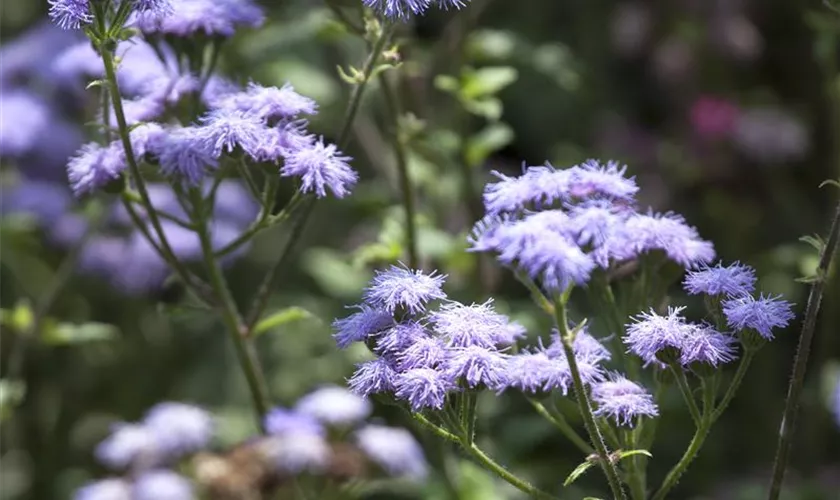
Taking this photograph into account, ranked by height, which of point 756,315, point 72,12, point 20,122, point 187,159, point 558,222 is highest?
point 20,122

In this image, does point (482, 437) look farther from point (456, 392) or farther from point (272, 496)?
point (456, 392)

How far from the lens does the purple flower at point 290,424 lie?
3.03 metres

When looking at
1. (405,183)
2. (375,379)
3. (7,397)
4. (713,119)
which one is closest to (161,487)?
(7,397)

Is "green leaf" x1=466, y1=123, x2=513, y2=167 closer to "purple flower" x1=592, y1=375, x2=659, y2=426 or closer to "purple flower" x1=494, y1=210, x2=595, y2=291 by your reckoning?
"purple flower" x1=592, y1=375, x2=659, y2=426

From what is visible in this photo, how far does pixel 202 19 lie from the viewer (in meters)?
2.77

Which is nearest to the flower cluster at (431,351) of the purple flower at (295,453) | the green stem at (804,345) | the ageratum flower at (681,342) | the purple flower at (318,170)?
the ageratum flower at (681,342)

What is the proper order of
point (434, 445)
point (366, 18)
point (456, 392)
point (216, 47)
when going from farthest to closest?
1. point (434, 445)
2. point (216, 47)
3. point (366, 18)
4. point (456, 392)

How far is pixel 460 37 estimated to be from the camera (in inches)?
154

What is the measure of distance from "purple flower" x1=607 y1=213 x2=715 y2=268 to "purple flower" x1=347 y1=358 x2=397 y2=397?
507 mm

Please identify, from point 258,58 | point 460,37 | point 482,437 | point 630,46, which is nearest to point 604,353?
point 482,437

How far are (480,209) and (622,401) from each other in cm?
200

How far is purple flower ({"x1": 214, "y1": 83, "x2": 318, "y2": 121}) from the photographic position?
2381mm

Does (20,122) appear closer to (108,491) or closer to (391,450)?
(108,491)

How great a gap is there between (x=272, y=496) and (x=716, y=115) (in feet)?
9.47
